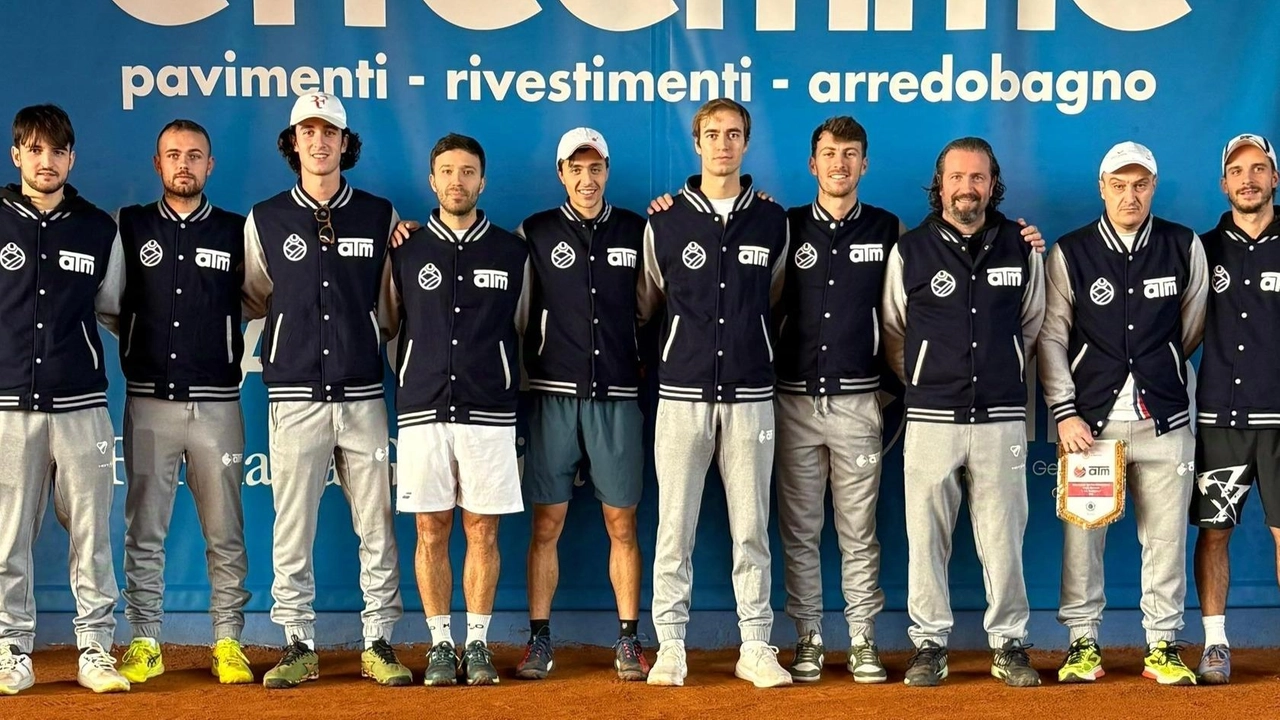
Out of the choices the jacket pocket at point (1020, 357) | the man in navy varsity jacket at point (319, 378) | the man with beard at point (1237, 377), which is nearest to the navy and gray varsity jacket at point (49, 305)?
the man in navy varsity jacket at point (319, 378)

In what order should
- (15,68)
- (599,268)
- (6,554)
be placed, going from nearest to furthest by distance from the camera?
(6,554) < (599,268) < (15,68)

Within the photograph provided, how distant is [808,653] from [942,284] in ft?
4.95

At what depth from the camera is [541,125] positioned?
5730 millimetres

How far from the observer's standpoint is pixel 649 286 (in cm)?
531

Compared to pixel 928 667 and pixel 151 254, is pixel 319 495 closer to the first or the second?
pixel 151 254

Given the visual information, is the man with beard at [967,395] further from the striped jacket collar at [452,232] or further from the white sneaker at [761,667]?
the striped jacket collar at [452,232]

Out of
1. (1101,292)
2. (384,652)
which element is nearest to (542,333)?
(384,652)

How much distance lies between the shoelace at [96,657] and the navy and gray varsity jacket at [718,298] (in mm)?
2268

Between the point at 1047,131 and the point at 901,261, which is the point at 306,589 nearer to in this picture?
the point at 901,261

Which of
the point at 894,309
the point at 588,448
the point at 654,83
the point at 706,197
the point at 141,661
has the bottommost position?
the point at 141,661

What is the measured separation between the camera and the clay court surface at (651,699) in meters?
4.68

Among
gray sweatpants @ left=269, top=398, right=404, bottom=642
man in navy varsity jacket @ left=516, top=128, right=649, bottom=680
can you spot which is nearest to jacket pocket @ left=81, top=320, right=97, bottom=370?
gray sweatpants @ left=269, top=398, right=404, bottom=642

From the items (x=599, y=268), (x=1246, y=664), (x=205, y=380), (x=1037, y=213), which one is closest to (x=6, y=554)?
(x=205, y=380)

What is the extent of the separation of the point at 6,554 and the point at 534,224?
7.49ft
